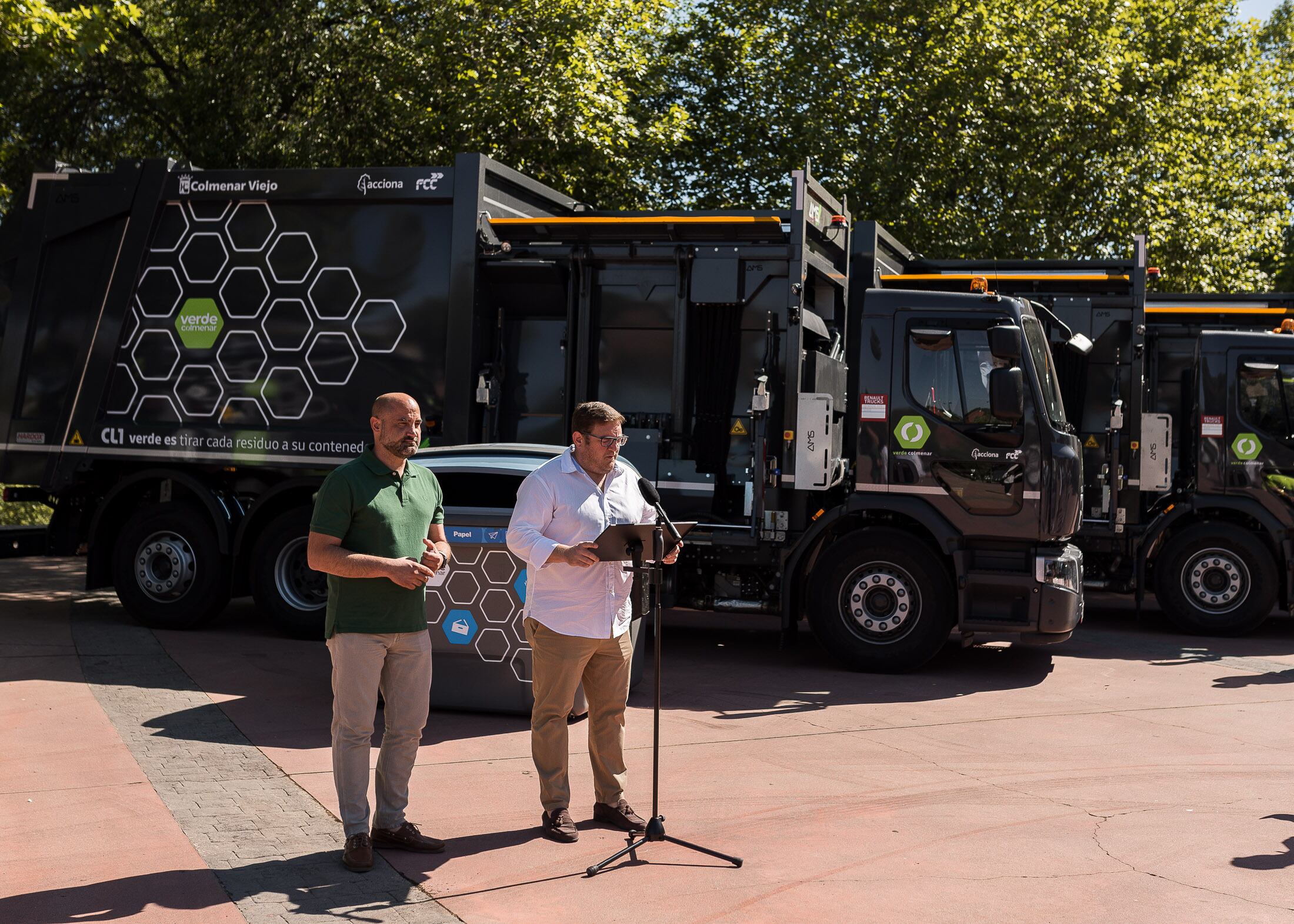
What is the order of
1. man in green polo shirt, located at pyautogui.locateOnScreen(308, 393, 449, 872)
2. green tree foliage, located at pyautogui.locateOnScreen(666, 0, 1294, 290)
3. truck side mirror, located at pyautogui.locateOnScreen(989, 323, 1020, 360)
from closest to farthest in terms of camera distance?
1. man in green polo shirt, located at pyautogui.locateOnScreen(308, 393, 449, 872)
2. truck side mirror, located at pyautogui.locateOnScreen(989, 323, 1020, 360)
3. green tree foliage, located at pyautogui.locateOnScreen(666, 0, 1294, 290)

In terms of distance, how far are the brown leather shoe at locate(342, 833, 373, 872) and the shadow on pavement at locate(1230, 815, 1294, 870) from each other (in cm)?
341

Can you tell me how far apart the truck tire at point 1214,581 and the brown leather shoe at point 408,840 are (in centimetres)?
872

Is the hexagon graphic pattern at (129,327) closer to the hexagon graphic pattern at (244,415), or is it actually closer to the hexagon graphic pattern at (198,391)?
the hexagon graphic pattern at (198,391)

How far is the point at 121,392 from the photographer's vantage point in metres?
10.8

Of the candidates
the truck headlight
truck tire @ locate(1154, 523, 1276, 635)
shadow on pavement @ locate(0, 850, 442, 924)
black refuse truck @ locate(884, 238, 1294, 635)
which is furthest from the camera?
truck tire @ locate(1154, 523, 1276, 635)

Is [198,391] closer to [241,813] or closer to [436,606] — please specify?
[436,606]

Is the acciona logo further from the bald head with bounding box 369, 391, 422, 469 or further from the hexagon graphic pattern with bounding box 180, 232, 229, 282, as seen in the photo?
the bald head with bounding box 369, 391, 422, 469

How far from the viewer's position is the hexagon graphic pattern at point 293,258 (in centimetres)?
1041

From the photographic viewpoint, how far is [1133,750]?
24.1 ft

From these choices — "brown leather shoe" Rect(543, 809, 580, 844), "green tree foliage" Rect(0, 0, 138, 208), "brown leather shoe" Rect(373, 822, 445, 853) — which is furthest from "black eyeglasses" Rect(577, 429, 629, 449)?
"green tree foliage" Rect(0, 0, 138, 208)

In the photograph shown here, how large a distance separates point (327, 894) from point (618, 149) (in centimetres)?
1363

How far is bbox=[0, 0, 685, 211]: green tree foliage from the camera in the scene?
15938 mm

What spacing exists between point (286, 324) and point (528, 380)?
199 centimetres

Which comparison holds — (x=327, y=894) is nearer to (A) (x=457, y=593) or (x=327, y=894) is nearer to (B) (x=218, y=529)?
(A) (x=457, y=593)
